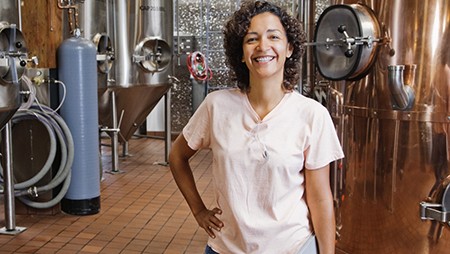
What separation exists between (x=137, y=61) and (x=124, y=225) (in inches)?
71.2

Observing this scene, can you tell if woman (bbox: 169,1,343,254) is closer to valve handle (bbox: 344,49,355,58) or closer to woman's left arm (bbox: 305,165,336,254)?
woman's left arm (bbox: 305,165,336,254)

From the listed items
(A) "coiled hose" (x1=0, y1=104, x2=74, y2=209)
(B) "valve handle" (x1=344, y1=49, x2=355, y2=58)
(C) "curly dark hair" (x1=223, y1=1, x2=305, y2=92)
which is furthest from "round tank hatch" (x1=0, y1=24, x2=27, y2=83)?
(B) "valve handle" (x1=344, y1=49, x2=355, y2=58)

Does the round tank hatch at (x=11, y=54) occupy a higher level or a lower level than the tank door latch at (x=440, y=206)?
higher

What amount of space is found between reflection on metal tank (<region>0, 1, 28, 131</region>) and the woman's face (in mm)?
1566

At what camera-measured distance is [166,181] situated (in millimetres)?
4270

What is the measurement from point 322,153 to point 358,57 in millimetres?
962

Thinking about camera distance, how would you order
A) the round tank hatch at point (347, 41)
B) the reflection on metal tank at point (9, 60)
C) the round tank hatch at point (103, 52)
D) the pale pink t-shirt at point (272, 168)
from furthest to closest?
the round tank hatch at point (103, 52)
the reflection on metal tank at point (9, 60)
the round tank hatch at point (347, 41)
the pale pink t-shirt at point (272, 168)

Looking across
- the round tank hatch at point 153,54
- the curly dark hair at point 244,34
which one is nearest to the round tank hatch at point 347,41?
the curly dark hair at point 244,34

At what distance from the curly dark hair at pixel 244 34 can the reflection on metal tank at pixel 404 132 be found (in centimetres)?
78

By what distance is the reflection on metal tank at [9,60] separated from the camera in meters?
2.32

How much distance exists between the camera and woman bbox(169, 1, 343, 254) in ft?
3.67

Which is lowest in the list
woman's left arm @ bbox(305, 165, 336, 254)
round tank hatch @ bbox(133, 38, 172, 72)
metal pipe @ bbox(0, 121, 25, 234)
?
metal pipe @ bbox(0, 121, 25, 234)

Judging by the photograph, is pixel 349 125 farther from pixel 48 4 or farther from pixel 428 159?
pixel 48 4

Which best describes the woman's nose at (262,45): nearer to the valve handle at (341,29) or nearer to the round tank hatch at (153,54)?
the valve handle at (341,29)
